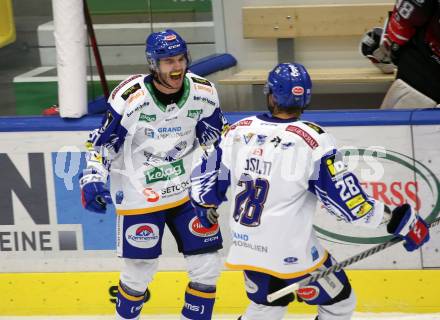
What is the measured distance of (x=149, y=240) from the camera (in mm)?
4539

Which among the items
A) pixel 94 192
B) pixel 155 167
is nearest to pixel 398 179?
pixel 155 167

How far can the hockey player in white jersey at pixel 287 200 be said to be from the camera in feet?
12.2

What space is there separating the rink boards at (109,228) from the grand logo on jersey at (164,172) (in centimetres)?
66

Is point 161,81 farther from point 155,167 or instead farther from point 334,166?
point 334,166

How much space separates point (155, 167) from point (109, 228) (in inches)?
32.5

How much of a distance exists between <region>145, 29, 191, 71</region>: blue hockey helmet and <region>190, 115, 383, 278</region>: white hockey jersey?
1.86 ft

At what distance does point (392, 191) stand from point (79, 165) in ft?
4.85

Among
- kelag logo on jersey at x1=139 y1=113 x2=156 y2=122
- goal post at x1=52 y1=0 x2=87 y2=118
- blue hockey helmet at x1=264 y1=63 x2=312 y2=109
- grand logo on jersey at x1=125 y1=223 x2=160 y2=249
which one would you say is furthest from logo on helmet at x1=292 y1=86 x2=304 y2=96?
goal post at x1=52 y1=0 x2=87 y2=118

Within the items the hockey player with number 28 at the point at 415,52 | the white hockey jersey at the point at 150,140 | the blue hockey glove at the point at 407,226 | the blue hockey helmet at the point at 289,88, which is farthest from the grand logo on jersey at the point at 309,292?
the hockey player with number 28 at the point at 415,52

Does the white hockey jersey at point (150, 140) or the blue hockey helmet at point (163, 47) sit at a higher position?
the blue hockey helmet at point (163, 47)

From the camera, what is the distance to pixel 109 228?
521 centimetres

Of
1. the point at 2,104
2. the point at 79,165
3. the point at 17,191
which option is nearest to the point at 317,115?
the point at 79,165

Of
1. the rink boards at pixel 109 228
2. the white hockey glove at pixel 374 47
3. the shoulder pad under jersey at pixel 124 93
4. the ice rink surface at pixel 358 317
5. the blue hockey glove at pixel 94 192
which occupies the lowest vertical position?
the ice rink surface at pixel 358 317

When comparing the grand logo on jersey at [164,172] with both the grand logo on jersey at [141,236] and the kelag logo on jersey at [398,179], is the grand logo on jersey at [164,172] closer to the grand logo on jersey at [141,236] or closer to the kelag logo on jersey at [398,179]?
the grand logo on jersey at [141,236]
